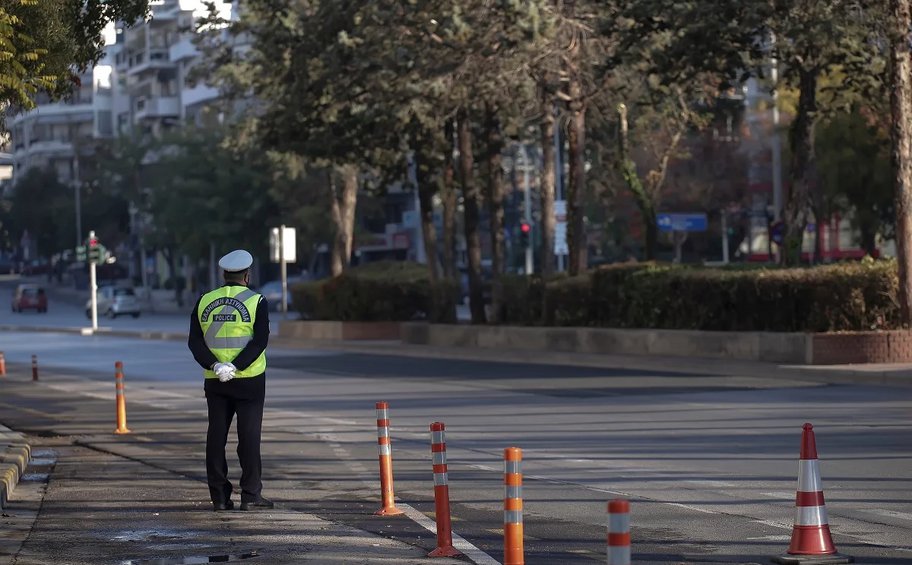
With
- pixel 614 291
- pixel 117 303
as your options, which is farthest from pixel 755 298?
pixel 117 303

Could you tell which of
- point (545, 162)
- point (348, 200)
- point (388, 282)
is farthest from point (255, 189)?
point (545, 162)

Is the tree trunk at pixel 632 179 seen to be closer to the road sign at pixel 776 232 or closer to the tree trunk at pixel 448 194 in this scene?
the tree trunk at pixel 448 194

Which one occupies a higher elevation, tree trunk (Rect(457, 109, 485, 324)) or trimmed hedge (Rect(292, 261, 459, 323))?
tree trunk (Rect(457, 109, 485, 324))

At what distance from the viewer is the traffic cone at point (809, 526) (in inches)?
340

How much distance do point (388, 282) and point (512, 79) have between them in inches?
467

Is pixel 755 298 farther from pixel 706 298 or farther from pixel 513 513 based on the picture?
pixel 513 513

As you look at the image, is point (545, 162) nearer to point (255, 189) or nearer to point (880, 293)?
point (880, 293)

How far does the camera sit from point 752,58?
28266mm

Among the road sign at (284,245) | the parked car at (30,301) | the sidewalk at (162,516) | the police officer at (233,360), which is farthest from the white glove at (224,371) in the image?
the parked car at (30,301)

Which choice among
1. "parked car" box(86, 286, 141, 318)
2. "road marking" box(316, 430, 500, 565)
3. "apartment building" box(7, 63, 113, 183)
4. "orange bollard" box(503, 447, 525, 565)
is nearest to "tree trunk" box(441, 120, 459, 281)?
"road marking" box(316, 430, 500, 565)

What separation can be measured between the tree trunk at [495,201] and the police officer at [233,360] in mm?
24862

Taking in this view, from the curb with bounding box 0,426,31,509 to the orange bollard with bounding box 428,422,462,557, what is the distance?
14.0ft

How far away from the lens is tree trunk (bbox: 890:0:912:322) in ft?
82.5

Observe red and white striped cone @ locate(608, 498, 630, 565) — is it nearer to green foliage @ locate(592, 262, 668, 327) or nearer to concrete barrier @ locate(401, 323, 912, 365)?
concrete barrier @ locate(401, 323, 912, 365)
